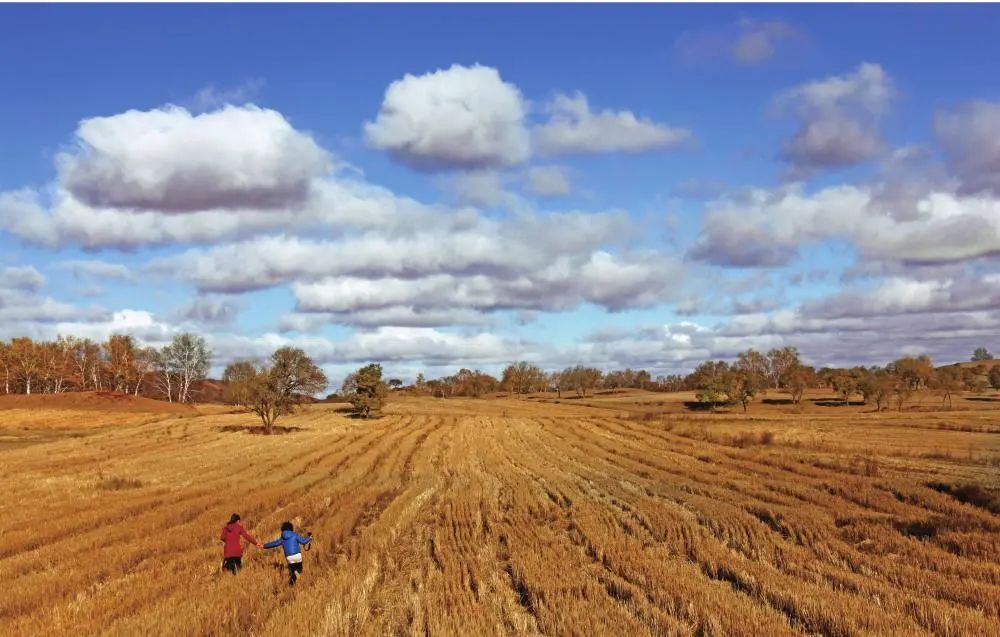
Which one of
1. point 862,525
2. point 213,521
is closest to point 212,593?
point 213,521

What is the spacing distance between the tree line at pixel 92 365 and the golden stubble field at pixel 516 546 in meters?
126

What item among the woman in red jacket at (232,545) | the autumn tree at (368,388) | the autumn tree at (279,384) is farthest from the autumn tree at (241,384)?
the woman in red jacket at (232,545)

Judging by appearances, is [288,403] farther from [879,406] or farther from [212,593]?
[879,406]

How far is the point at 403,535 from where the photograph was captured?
19750mm

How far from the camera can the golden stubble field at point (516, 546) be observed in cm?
1180

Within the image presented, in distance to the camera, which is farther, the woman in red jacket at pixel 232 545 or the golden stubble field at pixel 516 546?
the woman in red jacket at pixel 232 545

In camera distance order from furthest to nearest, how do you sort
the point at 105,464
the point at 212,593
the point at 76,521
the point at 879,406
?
the point at 879,406, the point at 105,464, the point at 76,521, the point at 212,593

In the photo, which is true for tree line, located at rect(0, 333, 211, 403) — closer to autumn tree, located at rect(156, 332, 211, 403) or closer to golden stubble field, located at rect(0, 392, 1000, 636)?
autumn tree, located at rect(156, 332, 211, 403)

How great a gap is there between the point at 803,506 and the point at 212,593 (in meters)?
18.3

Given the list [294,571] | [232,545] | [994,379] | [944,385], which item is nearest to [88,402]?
[232,545]

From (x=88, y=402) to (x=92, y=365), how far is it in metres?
58.3

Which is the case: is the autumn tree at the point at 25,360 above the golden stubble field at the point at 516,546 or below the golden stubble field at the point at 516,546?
above

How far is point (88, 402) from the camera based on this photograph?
11712 centimetres

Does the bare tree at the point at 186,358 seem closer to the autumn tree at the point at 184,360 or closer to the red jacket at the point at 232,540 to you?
the autumn tree at the point at 184,360
